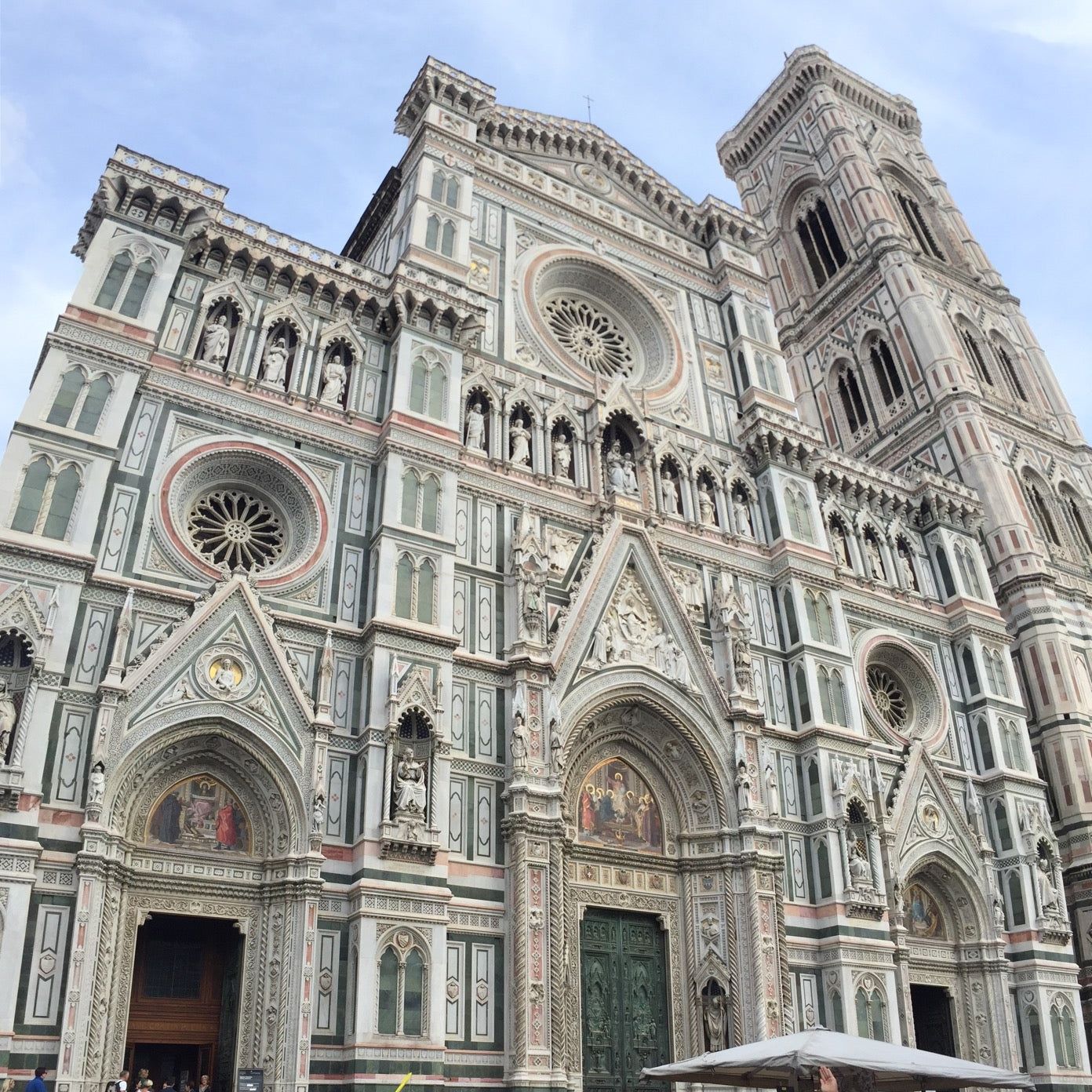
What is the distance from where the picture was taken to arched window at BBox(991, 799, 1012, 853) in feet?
77.4

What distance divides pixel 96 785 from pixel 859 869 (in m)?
13.8

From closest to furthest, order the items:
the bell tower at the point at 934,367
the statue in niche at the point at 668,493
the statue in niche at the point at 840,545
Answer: the statue in niche at the point at 668,493
the statue in niche at the point at 840,545
the bell tower at the point at 934,367

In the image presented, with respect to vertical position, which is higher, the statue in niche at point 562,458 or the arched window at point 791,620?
the statue in niche at point 562,458

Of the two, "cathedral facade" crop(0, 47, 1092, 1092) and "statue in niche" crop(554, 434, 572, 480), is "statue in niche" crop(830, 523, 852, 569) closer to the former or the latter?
"cathedral facade" crop(0, 47, 1092, 1092)

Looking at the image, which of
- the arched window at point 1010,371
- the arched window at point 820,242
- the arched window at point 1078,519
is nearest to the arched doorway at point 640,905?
the arched window at point 1078,519

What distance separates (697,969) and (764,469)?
11.7m

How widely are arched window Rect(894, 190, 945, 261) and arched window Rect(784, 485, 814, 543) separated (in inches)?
742

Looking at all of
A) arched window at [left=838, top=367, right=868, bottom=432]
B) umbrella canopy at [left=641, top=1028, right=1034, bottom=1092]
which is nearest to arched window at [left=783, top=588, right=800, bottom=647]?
umbrella canopy at [left=641, top=1028, right=1034, bottom=1092]

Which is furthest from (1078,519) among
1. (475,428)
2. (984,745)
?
(475,428)

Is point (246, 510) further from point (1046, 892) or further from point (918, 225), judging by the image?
point (918, 225)

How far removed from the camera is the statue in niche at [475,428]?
69.0ft

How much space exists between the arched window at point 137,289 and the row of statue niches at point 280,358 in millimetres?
1223

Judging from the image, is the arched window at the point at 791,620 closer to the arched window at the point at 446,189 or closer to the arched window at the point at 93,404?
the arched window at the point at 446,189

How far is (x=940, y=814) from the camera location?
23.0m
